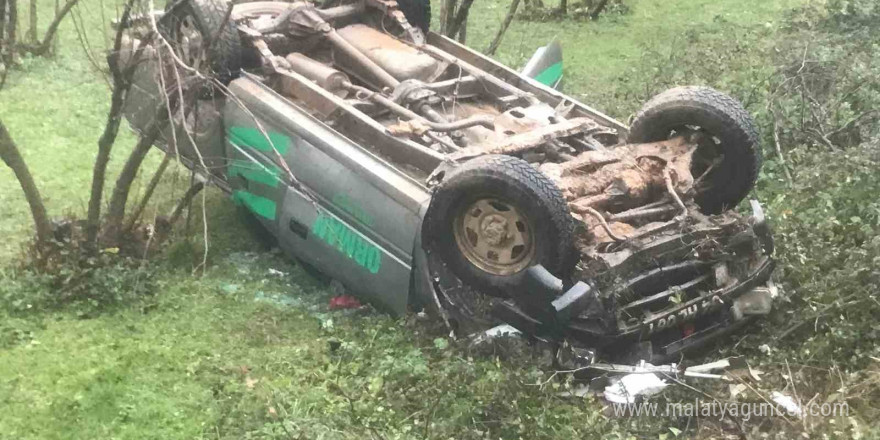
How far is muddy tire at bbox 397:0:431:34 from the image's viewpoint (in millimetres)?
6934

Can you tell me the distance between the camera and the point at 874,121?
266 inches

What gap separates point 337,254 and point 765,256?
8.40 ft

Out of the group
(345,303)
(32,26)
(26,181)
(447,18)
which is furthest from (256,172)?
(32,26)

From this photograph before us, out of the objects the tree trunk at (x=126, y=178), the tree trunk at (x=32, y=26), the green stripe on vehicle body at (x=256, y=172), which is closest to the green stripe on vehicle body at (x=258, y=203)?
the green stripe on vehicle body at (x=256, y=172)

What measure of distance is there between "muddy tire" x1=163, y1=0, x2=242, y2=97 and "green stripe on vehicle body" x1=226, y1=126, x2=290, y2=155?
0.33m

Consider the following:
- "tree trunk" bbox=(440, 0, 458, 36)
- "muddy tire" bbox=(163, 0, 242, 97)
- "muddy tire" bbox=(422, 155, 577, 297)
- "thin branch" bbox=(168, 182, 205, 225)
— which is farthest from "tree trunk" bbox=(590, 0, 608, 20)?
"muddy tire" bbox=(422, 155, 577, 297)

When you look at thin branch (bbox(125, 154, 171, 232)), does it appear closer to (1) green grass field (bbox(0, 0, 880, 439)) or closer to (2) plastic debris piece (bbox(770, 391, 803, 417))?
(1) green grass field (bbox(0, 0, 880, 439))

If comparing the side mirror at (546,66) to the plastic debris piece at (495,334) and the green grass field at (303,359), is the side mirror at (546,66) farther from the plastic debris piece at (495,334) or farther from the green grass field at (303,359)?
the plastic debris piece at (495,334)

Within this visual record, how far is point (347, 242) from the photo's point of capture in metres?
5.05

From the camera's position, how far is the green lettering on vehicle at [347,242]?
4.91 m

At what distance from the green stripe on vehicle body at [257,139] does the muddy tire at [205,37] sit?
1.09ft

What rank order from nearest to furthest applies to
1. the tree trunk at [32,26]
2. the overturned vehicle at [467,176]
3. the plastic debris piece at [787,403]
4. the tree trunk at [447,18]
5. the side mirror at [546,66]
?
the plastic debris piece at [787,403] < the overturned vehicle at [467,176] < the side mirror at [546,66] < the tree trunk at [447,18] < the tree trunk at [32,26]

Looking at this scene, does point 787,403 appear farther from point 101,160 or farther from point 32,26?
point 32,26

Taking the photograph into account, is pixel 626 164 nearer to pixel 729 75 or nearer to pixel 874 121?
pixel 874 121
